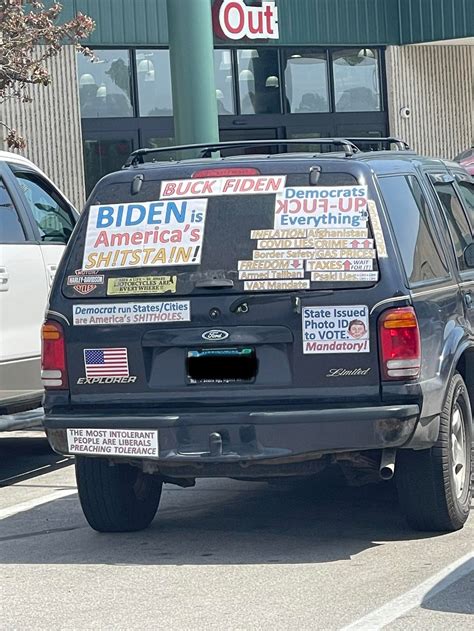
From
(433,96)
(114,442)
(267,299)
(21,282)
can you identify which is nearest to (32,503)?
(21,282)

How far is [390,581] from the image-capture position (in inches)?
241

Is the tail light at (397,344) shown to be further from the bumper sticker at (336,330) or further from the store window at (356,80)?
the store window at (356,80)

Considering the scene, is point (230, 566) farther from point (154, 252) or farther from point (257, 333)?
point (154, 252)

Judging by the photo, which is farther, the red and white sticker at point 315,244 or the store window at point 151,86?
the store window at point 151,86

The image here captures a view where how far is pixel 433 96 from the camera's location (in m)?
25.7

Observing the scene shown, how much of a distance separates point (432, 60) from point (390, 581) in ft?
67.0

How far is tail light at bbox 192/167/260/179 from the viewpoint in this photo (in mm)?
6895

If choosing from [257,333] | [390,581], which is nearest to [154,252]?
[257,333]

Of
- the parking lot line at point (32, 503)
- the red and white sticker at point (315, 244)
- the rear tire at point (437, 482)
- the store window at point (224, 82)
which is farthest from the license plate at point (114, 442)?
the store window at point (224, 82)

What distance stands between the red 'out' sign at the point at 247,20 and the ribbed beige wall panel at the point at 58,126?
264cm

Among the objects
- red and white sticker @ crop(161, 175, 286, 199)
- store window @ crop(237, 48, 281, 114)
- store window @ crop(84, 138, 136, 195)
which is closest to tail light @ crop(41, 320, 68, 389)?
red and white sticker @ crop(161, 175, 286, 199)

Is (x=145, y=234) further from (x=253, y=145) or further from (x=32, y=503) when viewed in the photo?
(x=32, y=503)

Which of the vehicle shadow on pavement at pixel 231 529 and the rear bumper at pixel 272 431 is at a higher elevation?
the rear bumper at pixel 272 431

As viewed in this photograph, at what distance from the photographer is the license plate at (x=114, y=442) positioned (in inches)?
262
